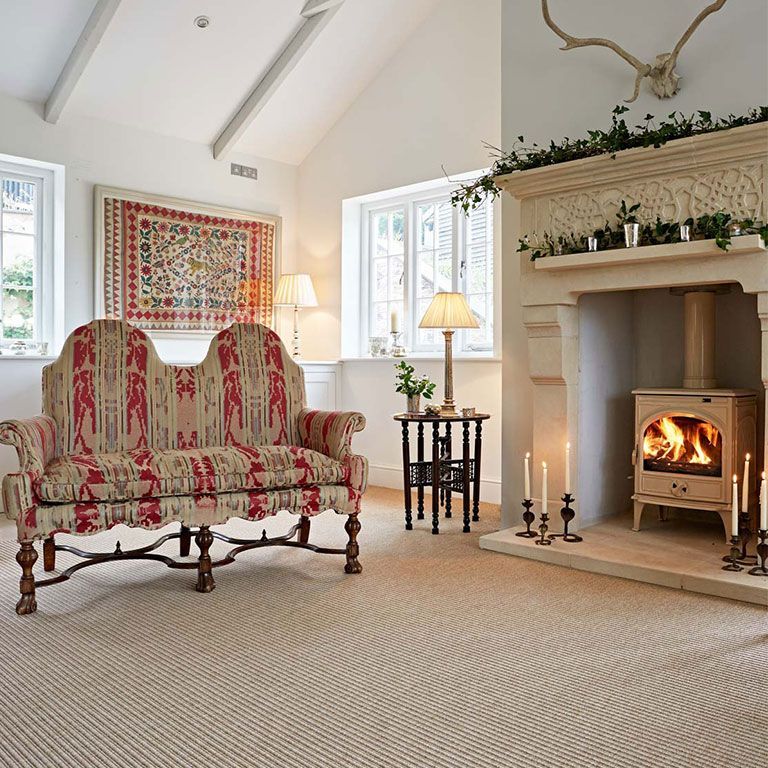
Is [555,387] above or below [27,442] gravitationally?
above

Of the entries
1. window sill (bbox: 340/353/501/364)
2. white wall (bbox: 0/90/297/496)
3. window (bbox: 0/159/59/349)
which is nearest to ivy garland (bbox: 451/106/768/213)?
window sill (bbox: 340/353/501/364)

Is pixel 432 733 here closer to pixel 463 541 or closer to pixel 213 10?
pixel 463 541

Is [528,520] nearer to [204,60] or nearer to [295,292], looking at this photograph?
[295,292]

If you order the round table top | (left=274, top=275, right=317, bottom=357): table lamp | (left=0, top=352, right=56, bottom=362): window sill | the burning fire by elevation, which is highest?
(left=274, top=275, right=317, bottom=357): table lamp

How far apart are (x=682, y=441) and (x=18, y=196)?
4309 millimetres

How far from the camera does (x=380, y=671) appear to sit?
7.54ft

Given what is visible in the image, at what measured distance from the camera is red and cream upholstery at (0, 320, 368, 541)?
9.46 ft

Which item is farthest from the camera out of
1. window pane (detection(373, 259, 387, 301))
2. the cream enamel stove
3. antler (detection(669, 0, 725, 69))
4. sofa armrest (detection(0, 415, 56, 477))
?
window pane (detection(373, 259, 387, 301))

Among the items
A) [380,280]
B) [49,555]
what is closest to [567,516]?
[49,555]

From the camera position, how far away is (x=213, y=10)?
4848mm

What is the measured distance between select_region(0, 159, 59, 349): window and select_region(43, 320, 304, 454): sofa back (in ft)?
6.27

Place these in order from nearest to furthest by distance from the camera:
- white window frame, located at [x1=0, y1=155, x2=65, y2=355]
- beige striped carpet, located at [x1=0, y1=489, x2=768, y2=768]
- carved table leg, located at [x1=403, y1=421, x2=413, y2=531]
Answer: beige striped carpet, located at [x1=0, y1=489, x2=768, y2=768], carved table leg, located at [x1=403, y1=421, x2=413, y2=531], white window frame, located at [x1=0, y1=155, x2=65, y2=355]

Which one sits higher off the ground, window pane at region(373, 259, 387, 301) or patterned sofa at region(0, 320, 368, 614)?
window pane at region(373, 259, 387, 301)

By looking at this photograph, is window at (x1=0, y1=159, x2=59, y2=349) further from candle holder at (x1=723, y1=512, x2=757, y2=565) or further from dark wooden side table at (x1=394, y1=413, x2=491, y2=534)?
candle holder at (x1=723, y1=512, x2=757, y2=565)
